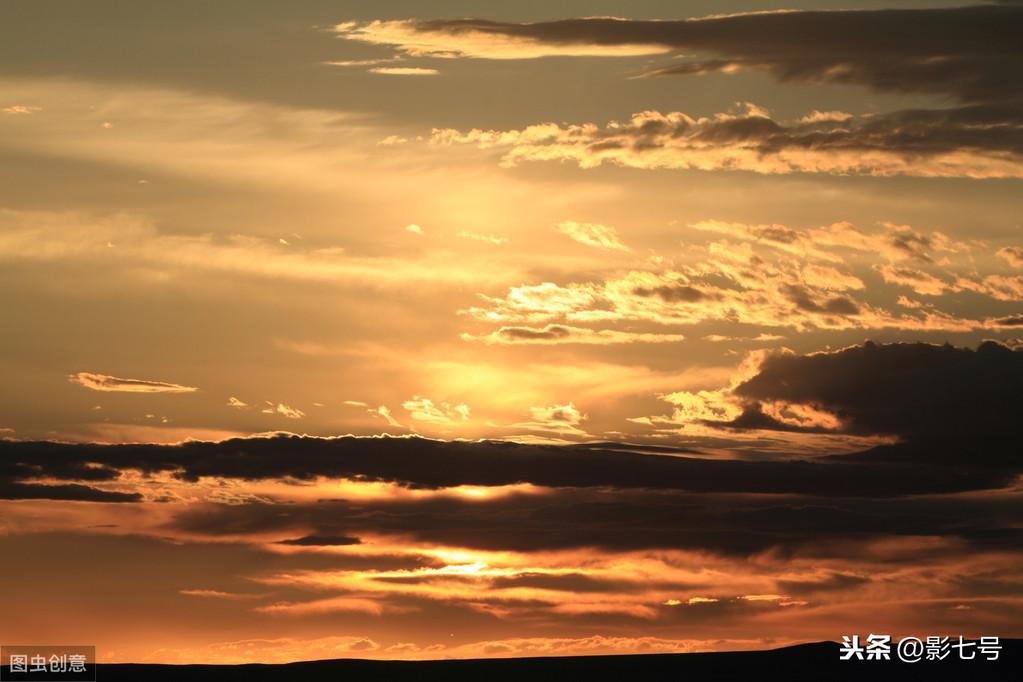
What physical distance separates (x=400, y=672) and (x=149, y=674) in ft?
97.4

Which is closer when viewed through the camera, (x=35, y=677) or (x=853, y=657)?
(x=35, y=677)

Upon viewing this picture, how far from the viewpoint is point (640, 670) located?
167m

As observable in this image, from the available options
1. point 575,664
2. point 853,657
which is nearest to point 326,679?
point 575,664

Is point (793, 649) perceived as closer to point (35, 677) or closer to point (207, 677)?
point (207, 677)

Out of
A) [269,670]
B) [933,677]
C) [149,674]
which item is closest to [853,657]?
[933,677]

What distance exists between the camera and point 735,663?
17200 cm

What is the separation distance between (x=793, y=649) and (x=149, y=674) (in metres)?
79.8

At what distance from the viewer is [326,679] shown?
162 meters

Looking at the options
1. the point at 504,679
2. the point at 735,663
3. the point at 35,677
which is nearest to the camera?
the point at 35,677

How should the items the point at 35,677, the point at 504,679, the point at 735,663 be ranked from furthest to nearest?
1. the point at 735,663
2. the point at 504,679
3. the point at 35,677

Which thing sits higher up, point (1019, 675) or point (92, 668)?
point (92, 668)

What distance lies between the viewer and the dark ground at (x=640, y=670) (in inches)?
6088

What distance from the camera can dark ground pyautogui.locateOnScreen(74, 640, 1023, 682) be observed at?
154625 millimetres

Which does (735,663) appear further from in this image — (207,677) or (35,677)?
(35,677)
